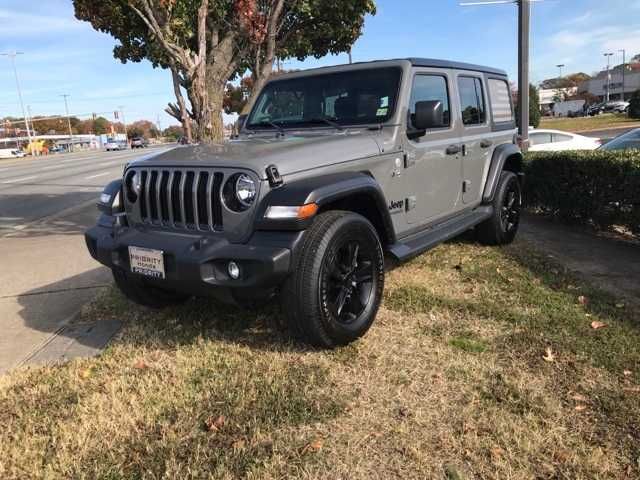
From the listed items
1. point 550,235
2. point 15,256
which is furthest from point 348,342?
point 15,256

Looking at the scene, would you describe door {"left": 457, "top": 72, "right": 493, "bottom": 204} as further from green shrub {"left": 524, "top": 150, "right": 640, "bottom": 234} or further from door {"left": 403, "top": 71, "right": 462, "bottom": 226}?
green shrub {"left": 524, "top": 150, "right": 640, "bottom": 234}

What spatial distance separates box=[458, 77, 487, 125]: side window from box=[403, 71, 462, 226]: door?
0.30 metres

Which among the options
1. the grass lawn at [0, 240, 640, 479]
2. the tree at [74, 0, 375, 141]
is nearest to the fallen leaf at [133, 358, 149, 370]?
the grass lawn at [0, 240, 640, 479]

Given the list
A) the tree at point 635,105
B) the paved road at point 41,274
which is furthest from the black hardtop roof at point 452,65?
the tree at point 635,105

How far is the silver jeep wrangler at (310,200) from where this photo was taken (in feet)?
10.9

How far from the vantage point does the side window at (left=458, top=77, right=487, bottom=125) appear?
5.48m

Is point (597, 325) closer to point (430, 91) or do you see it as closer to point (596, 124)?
point (430, 91)

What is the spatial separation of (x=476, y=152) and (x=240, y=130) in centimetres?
243

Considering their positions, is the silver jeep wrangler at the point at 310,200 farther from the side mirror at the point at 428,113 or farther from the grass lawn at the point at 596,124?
the grass lawn at the point at 596,124

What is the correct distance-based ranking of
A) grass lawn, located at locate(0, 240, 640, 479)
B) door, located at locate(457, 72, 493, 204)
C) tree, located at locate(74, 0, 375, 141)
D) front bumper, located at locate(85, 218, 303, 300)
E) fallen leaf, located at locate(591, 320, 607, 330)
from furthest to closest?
tree, located at locate(74, 0, 375, 141)
door, located at locate(457, 72, 493, 204)
fallen leaf, located at locate(591, 320, 607, 330)
front bumper, located at locate(85, 218, 303, 300)
grass lawn, located at locate(0, 240, 640, 479)

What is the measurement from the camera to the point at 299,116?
188 inches

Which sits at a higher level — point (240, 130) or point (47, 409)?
point (240, 130)

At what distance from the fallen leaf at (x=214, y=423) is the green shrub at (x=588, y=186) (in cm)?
546

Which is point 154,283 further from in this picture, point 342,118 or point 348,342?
point 342,118
